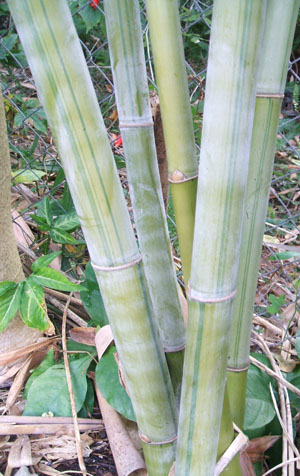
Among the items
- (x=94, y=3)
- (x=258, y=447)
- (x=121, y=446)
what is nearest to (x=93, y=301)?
(x=121, y=446)

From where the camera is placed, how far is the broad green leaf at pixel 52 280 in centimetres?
76

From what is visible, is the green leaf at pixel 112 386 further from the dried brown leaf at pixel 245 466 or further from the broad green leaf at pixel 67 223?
the broad green leaf at pixel 67 223

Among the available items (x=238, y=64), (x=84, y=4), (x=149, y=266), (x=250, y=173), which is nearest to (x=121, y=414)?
(x=149, y=266)

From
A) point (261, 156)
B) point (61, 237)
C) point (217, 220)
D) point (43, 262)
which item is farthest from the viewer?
point (61, 237)

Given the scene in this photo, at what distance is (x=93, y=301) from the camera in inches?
34.9

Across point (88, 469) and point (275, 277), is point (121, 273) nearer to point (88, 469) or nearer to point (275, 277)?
point (88, 469)

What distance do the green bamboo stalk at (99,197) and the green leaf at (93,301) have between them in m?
0.37

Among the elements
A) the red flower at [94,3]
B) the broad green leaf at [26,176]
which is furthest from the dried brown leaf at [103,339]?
the red flower at [94,3]

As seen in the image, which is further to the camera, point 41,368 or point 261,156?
point 41,368

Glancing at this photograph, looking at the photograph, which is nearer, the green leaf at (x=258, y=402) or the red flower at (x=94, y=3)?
the green leaf at (x=258, y=402)

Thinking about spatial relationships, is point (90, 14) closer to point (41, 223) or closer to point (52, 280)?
point (41, 223)

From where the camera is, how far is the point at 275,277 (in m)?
1.26

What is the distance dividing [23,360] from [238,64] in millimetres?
763

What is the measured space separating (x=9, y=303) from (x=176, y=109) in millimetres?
503
